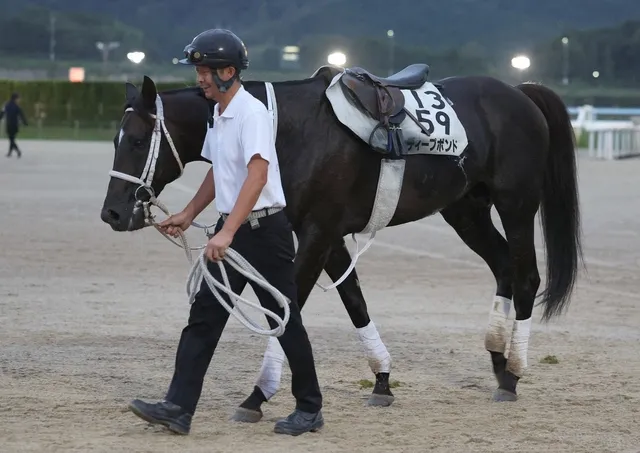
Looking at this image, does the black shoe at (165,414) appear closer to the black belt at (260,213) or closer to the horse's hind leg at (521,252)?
the black belt at (260,213)

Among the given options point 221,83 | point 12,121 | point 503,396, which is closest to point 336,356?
point 503,396

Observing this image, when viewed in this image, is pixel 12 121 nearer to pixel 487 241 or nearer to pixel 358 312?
pixel 487 241

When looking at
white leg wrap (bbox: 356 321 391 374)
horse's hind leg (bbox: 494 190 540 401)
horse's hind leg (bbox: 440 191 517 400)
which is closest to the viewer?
white leg wrap (bbox: 356 321 391 374)

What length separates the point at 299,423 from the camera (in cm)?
591

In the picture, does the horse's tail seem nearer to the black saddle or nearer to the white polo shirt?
the black saddle

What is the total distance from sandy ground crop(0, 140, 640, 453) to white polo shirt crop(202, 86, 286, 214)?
108 cm

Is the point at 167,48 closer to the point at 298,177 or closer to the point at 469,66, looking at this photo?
the point at 469,66

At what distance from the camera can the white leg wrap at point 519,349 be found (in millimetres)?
7098

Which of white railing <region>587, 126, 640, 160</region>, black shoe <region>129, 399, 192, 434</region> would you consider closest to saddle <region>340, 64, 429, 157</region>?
black shoe <region>129, 399, 192, 434</region>

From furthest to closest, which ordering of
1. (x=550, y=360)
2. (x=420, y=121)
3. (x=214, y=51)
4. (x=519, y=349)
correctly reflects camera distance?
1. (x=550, y=360)
2. (x=519, y=349)
3. (x=420, y=121)
4. (x=214, y=51)

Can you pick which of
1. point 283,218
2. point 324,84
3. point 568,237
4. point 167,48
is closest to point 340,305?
point 568,237

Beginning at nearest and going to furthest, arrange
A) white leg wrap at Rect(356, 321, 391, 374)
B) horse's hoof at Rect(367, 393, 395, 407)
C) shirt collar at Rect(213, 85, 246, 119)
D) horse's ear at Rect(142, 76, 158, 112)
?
1. shirt collar at Rect(213, 85, 246, 119)
2. horse's ear at Rect(142, 76, 158, 112)
3. horse's hoof at Rect(367, 393, 395, 407)
4. white leg wrap at Rect(356, 321, 391, 374)

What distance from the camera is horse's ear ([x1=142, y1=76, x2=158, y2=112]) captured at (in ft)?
19.8

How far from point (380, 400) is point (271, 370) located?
70 cm
